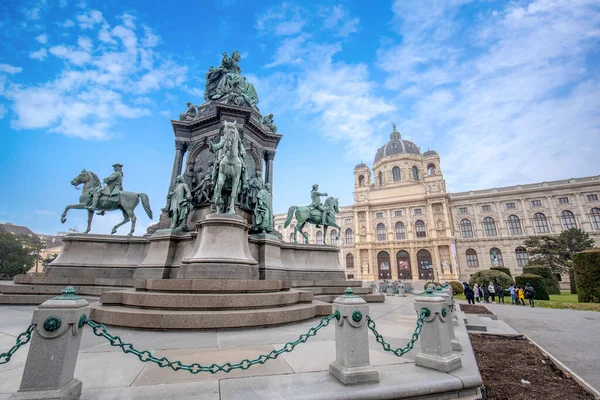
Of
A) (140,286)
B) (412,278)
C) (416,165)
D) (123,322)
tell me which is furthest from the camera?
(416,165)

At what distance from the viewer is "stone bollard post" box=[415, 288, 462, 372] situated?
352cm

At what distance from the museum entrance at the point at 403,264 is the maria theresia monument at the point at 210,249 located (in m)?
54.1

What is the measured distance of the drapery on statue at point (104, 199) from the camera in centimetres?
1147

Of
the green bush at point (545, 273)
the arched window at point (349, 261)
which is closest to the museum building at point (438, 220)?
the arched window at point (349, 261)

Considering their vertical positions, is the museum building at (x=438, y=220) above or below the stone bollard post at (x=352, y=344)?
above

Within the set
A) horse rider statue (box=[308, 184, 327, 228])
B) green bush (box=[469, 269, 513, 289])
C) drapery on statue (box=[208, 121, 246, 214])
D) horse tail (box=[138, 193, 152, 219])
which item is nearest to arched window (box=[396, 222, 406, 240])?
green bush (box=[469, 269, 513, 289])

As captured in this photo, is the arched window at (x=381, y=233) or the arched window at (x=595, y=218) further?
the arched window at (x=381, y=233)

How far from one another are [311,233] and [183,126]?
60.3m

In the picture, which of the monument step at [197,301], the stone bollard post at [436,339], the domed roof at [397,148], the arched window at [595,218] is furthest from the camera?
the domed roof at [397,148]

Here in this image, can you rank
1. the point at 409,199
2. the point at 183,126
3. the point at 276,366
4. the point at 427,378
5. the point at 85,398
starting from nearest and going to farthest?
the point at 85,398 → the point at 427,378 → the point at 276,366 → the point at 183,126 → the point at 409,199

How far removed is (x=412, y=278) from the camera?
197 ft

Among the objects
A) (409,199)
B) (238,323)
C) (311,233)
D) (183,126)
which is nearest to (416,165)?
(409,199)

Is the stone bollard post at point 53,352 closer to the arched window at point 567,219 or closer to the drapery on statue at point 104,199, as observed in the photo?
the drapery on statue at point 104,199

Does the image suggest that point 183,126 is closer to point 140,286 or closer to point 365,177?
point 140,286
